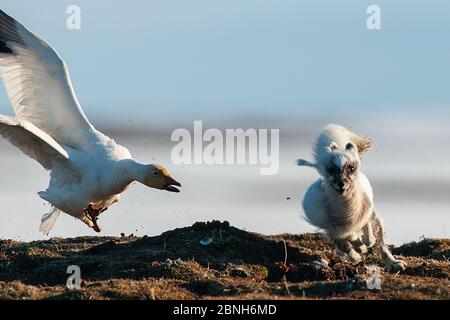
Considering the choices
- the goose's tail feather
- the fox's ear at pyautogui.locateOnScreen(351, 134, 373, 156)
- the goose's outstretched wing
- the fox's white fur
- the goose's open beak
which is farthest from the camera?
the goose's tail feather

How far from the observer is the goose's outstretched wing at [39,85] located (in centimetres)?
1481

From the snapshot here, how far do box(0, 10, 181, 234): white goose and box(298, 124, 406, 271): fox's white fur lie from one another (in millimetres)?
2150

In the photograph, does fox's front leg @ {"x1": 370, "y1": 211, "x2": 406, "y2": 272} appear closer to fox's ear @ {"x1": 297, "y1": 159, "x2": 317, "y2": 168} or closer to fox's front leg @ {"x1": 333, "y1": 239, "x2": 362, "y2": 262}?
fox's front leg @ {"x1": 333, "y1": 239, "x2": 362, "y2": 262}

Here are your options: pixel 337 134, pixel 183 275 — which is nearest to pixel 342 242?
pixel 337 134

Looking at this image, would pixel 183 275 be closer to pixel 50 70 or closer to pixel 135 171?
pixel 135 171

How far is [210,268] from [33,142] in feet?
10.6

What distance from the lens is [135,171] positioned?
1436cm

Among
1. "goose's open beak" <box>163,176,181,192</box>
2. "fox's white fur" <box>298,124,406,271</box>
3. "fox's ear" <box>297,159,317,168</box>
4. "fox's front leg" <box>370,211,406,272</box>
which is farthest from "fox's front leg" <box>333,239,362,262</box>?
"goose's open beak" <box>163,176,181,192</box>

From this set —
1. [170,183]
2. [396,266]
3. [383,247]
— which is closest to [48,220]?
[170,183]

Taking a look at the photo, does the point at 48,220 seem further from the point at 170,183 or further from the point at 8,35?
the point at 8,35

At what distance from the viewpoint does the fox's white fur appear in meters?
12.7

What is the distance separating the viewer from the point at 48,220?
616 inches

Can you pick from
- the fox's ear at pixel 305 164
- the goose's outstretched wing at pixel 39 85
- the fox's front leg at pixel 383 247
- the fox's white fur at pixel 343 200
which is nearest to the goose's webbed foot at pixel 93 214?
the goose's outstretched wing at pixel 39 85
